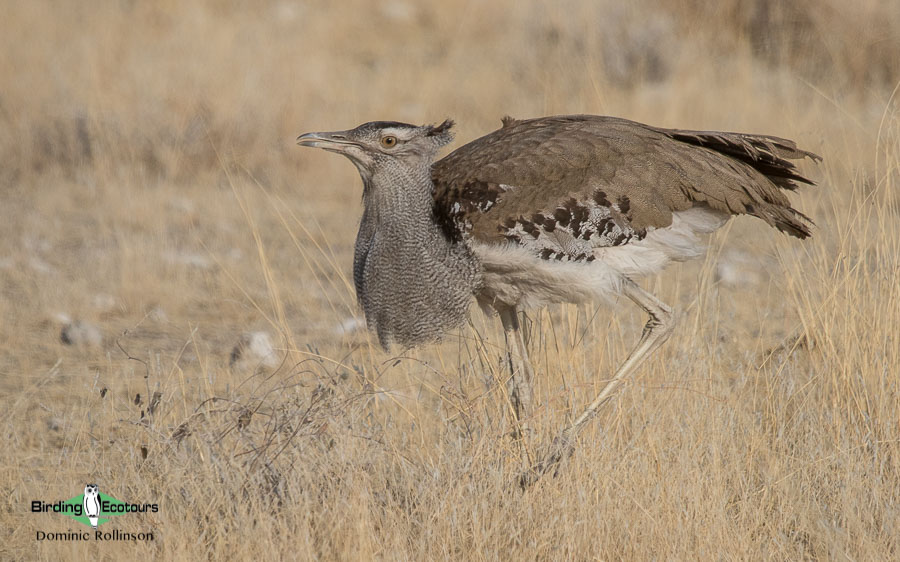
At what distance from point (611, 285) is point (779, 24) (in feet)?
18.7

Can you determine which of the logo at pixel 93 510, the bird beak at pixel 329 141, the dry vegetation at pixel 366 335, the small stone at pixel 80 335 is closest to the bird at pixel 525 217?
the bird beak at pixel 329 141

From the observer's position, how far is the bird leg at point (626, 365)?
3.08 metres

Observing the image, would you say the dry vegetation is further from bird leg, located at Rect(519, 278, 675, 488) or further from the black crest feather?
the black crest feather

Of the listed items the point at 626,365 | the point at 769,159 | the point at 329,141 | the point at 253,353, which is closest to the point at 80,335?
the point at 253,353

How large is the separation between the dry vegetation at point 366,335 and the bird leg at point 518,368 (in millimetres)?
94

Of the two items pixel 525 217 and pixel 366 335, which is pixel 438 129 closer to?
pixel 525 217

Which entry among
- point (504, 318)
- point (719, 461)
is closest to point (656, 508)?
point (719, 461)

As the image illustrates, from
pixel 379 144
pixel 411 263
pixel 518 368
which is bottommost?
pixel 518 368

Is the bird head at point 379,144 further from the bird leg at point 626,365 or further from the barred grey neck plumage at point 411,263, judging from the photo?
the bird leg at point 626,365

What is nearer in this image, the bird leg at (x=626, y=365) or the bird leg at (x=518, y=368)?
the bird leg at (x=626, y=365)

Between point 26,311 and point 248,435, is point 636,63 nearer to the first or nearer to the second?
point 26,311

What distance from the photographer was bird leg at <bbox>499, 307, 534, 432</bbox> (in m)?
3.42

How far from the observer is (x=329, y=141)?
3.18 metres

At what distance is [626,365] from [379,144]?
107 cm
